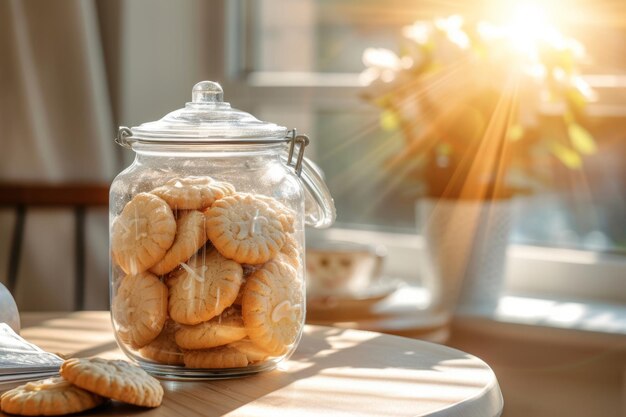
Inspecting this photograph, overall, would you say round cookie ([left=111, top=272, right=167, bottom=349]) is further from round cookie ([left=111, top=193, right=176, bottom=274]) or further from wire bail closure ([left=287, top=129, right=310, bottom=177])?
wire bail closure ([left=287, top=129, right=310, bottom=177])

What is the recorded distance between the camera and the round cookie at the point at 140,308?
953mm

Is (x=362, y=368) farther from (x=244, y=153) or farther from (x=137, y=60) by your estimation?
(x=137, y=60)

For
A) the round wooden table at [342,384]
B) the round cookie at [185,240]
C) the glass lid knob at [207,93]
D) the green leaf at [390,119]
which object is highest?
the glass lid knob at [207,93]

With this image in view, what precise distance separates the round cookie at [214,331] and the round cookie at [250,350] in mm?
21

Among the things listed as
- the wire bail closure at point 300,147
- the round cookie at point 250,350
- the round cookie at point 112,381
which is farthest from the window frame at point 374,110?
the round cookie at point 112,381

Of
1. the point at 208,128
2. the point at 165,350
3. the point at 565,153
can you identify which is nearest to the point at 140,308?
the point at 165,350

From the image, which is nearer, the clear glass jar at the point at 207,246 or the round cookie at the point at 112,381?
the round cookie at the point at 112,381

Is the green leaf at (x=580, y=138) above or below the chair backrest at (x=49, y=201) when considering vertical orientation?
above

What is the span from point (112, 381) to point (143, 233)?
0.17 m

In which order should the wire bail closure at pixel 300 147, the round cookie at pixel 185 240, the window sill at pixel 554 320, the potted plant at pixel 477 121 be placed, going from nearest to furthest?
the round cookie at pixel 185 240
the wire bail closure at pixel 300 147
the window sill at pixel 554 320
the potted plant at pixel 477 121

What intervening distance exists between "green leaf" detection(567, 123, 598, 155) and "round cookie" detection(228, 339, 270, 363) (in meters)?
1.29

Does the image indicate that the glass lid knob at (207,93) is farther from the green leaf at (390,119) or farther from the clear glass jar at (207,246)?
the green leaf at (390,119)

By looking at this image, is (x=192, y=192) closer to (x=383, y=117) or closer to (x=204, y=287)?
(x=204, y=287)

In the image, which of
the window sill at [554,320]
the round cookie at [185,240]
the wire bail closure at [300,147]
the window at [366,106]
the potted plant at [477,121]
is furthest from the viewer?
the window at [366,106]
